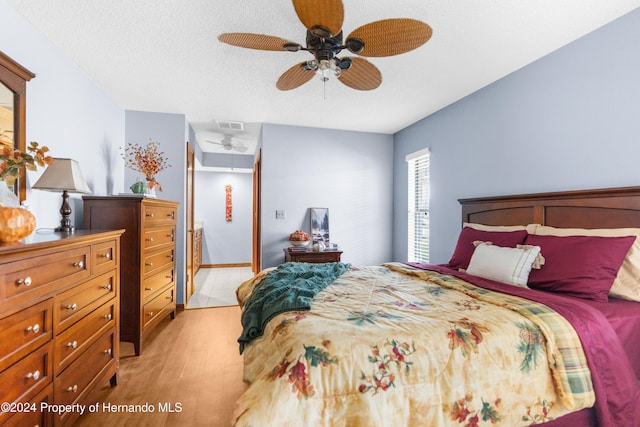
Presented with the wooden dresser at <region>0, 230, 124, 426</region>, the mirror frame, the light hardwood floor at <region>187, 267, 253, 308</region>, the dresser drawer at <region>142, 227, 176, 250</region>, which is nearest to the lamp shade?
the mirror frame

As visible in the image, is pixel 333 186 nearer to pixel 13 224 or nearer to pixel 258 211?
pixel 258 211

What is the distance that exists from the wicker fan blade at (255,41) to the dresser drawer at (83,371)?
6.41ft

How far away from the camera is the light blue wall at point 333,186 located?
4273 mm

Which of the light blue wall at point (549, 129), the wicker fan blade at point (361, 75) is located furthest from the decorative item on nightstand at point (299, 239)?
the wicker fan blade at point (361, 75)

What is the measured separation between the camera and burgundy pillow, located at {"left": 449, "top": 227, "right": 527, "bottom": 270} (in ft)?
7.58

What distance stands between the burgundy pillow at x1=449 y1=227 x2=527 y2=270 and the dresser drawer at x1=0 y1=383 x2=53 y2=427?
277 centimetres

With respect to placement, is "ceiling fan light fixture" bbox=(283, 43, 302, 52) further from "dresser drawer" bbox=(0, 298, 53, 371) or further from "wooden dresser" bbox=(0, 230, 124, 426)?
"dresser drawer" bbox=(0, 298, 53, 371)

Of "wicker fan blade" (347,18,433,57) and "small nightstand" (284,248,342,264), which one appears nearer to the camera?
"wicker fan blade" (347,18,433,57)

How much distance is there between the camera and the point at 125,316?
2.67 meters

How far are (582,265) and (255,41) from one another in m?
2.35

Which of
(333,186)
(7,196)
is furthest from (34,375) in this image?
(333,186)

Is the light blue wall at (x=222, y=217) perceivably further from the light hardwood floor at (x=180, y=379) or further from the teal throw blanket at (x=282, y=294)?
the teal throw blanket at (x=282, y=294)

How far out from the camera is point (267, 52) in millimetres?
2426

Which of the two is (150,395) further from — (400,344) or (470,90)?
(470,90)
